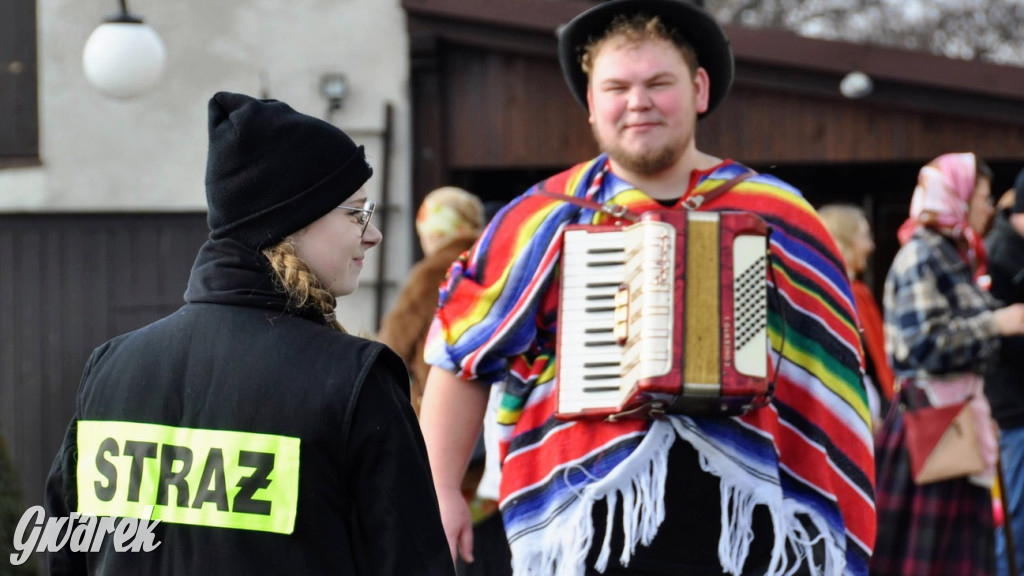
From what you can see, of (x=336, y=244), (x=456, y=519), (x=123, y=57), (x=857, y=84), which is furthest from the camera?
(x=857, y=84)

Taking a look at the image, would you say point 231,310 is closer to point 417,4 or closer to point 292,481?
point 292,481

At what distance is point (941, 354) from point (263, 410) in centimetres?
420

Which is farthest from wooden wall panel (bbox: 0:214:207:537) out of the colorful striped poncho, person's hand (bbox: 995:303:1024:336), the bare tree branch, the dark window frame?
the bare tree branch

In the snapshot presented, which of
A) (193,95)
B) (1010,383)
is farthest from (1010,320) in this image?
(193,95)

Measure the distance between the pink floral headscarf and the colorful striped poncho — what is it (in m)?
2.63

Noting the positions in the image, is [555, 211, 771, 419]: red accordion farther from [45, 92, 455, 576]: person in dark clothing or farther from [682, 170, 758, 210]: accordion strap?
[45, 92, 455, 576]: person in dark clothing

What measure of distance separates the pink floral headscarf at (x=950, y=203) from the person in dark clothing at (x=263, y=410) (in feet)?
13.5

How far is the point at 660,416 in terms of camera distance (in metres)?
3.44

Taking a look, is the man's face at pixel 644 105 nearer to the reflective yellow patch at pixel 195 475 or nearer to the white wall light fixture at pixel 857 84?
the reflective yellow patch at pixel 195 475

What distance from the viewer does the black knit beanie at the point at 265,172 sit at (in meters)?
2.44

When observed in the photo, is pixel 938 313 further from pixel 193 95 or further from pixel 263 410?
pixel 193 95

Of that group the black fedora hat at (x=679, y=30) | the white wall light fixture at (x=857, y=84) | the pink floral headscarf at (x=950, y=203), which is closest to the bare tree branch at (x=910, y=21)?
the white wall light fixture at (x=857, y=84)

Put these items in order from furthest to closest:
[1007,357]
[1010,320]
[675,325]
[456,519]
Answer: [1007,357], [1010,320], [456,519], [675,325]

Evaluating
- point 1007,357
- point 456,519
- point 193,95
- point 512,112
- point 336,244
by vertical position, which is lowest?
point 456,519
